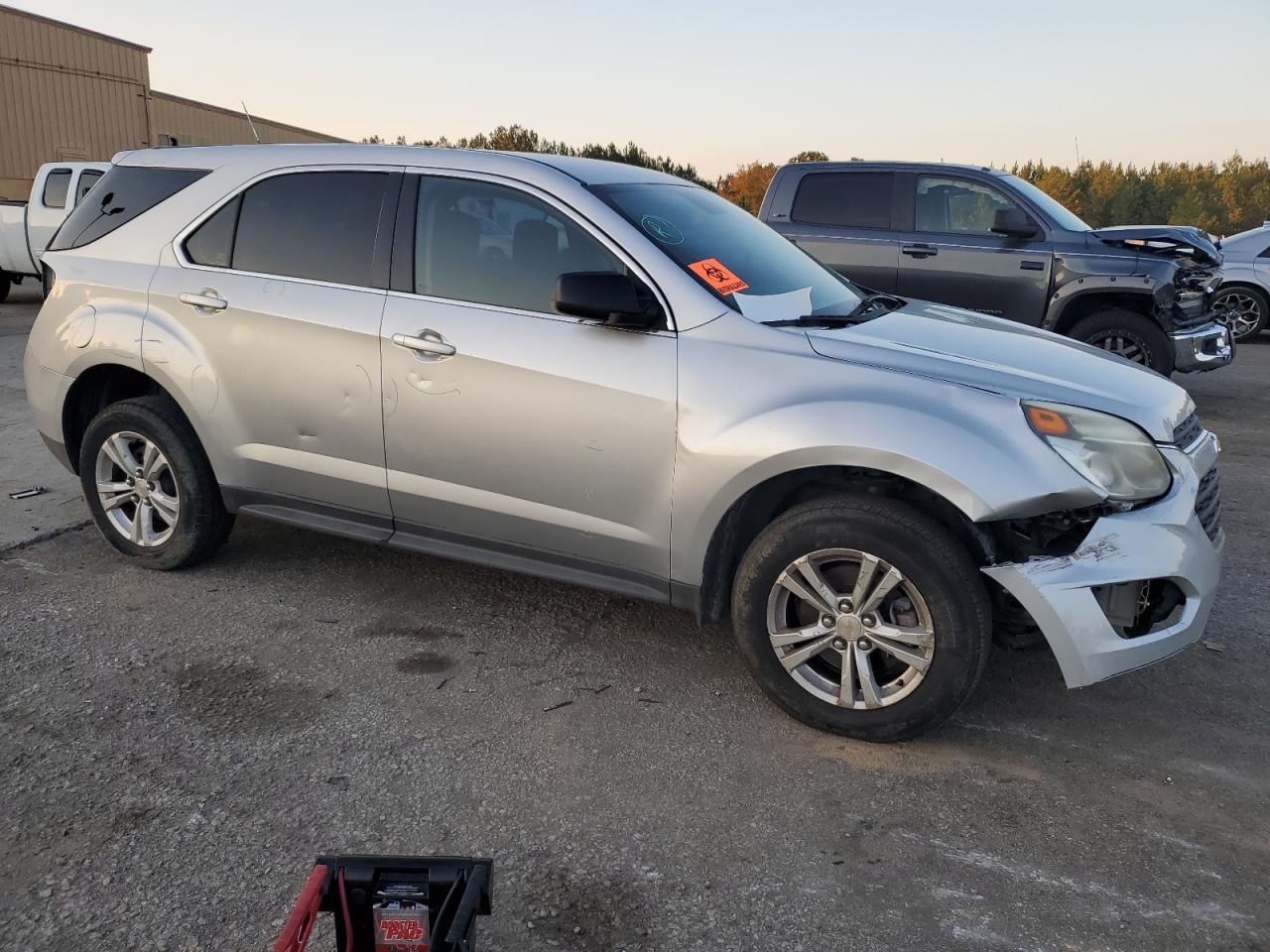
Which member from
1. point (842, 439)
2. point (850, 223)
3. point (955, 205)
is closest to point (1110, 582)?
point (842, 439)

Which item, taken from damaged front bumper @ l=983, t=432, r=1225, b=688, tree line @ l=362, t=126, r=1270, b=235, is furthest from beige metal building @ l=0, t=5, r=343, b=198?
damaged front bumper @ l=983, t=432, r=1225, b=688

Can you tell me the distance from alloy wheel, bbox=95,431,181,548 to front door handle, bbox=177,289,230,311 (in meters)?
0.65

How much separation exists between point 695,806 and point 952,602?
3.20 feet

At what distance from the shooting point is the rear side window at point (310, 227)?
156 inches

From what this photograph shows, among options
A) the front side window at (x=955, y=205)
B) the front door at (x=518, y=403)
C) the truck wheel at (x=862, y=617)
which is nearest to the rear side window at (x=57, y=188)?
the front side window at (x=955, y=205)

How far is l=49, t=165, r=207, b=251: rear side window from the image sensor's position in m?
4.39

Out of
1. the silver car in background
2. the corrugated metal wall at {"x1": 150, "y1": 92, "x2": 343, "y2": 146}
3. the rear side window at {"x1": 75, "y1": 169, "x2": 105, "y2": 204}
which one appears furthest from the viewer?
the corrugated metal wall at {"x1": 150, "y1": 92, "x2": 343, "y2": 146}

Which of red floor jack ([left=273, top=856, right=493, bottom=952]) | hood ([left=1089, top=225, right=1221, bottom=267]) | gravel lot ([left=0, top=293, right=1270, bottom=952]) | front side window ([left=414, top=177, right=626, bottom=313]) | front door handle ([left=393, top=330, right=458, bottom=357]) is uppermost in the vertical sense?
hood ([left=1089, top=225, right=1221, bottom=267])

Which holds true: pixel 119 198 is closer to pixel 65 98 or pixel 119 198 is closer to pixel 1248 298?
pixel 1248 298

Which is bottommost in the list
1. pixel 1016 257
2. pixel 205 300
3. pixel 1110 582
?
pixel 1110 582

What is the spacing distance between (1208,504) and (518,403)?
235 centimetres

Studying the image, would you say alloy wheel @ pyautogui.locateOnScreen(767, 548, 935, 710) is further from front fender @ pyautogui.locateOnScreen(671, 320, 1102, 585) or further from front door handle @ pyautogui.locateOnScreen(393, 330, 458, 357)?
front door handle @ pyautogui.locateOnScreen(393, 330, 458, 357)

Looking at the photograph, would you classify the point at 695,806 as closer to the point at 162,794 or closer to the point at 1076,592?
the point at 1076,592

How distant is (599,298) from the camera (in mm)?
3320
